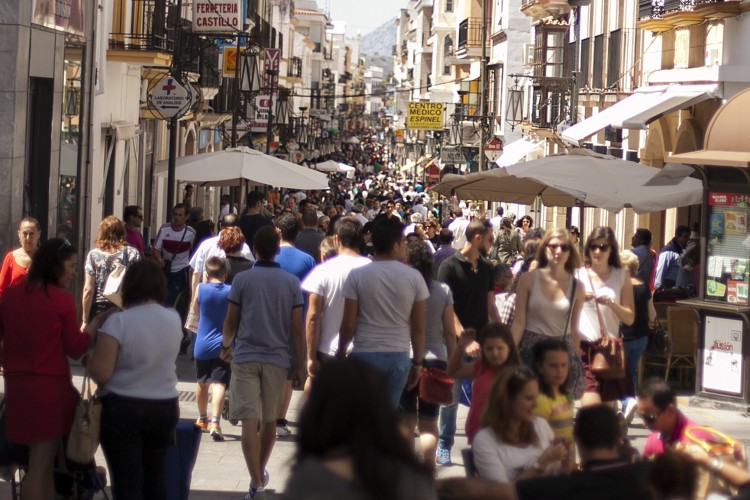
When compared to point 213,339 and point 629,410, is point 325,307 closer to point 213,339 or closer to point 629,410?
point 213,339

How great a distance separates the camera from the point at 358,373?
10.9 feet

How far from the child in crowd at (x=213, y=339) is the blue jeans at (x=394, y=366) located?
6.65 feet

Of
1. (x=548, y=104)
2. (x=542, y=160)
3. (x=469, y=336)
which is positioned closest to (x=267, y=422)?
(x=469, y=336)

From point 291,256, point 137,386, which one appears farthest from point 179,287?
point 137,386

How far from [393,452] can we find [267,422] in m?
5.01

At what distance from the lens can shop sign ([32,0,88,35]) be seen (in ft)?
41.3

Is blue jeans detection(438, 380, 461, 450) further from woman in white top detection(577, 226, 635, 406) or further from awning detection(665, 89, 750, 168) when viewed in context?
awning detection(665, 89, 750, 168)

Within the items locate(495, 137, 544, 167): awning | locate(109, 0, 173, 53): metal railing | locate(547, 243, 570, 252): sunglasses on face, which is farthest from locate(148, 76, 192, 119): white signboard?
locate(495, 137, 544, 167): awning

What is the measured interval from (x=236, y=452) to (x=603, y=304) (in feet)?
9.57

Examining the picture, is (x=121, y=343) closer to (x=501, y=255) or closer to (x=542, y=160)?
(x=542, y=160)

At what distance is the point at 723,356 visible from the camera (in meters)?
12.3

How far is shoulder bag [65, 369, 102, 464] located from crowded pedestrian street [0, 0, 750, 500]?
0.02 metres

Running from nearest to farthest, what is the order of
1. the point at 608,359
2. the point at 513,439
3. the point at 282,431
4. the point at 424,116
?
1. the point at 513,439
2. the point at 608,359
3. the point at 282,431
4. the point at 424,116

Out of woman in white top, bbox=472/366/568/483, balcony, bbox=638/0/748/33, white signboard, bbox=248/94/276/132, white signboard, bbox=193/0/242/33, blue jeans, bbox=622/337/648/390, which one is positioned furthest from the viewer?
white signboard, bbox=248/94/276/132
